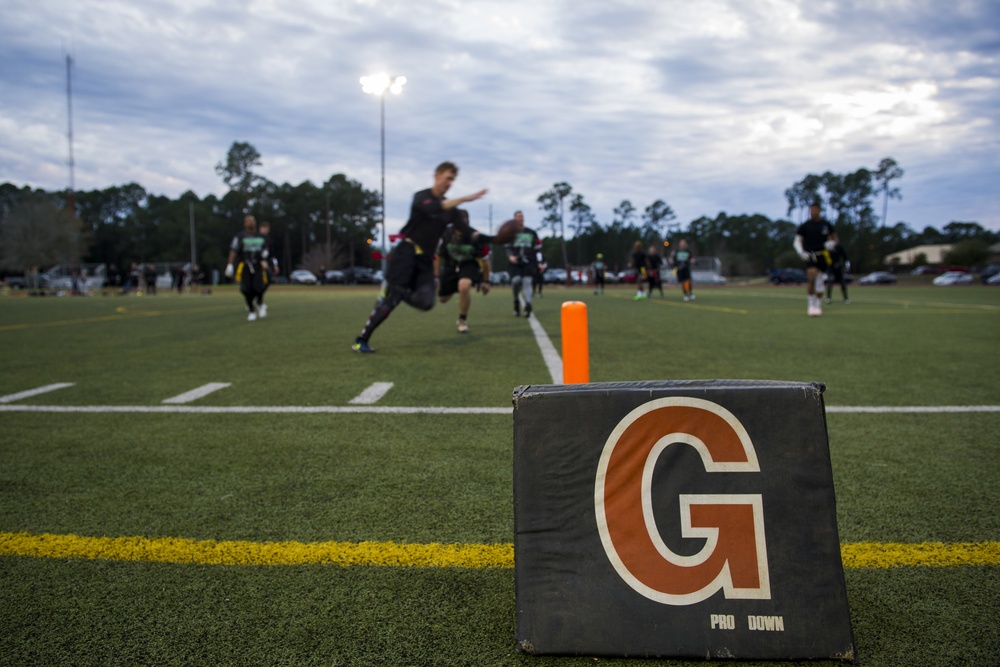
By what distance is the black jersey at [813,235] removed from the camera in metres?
15.1

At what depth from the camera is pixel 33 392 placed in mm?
6090

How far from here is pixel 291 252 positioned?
389 feet

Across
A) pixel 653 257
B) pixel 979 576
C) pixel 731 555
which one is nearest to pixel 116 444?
pixel 731 555

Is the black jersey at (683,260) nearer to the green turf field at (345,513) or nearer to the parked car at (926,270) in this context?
the green turf field at (345,513)

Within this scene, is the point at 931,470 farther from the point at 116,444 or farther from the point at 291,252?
the point at 291,252

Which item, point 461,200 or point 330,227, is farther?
point 330,227

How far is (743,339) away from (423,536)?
27.3ft

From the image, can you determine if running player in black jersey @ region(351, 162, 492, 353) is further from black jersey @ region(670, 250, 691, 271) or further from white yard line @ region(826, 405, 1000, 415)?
black jersey @ region(670, 250, 691, 271)

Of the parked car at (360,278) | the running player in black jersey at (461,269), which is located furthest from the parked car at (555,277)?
the running player in black jersey at (461,269)

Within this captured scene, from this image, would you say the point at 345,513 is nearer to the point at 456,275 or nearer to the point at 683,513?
the point at 683,513

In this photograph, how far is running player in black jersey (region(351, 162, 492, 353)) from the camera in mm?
8375

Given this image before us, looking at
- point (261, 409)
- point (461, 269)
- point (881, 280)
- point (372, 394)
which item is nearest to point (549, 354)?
point (372, 394)

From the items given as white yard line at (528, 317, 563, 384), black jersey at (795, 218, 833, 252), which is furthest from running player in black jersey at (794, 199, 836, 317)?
white yard line at (528, 317, 563, 384)

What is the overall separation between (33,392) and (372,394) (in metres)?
2.91
